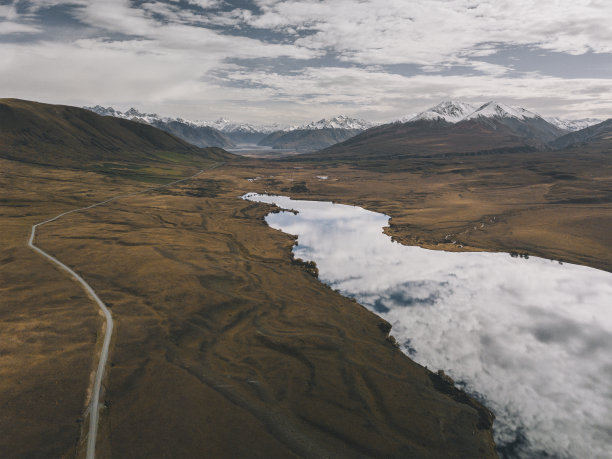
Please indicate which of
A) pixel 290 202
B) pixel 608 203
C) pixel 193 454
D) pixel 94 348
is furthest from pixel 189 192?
pixel 608 203

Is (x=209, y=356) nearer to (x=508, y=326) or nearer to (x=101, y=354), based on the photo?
(x=101, y=354)

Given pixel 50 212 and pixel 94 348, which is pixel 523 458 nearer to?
pixel 94 348

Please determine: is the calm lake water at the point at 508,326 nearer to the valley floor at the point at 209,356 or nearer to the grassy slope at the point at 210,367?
the valley floor at the point at 209,356

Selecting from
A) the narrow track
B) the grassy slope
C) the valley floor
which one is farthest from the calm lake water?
the narrow track

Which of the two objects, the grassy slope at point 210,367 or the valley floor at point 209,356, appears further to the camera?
the valley floor at point 209,356

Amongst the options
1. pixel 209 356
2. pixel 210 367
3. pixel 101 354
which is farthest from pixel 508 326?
pixel 101 354

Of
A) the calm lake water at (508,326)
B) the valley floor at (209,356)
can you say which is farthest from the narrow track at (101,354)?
the calm lake water at (508,326)

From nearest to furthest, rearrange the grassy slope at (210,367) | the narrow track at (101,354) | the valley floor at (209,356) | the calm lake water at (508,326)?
the narrow track at (101,354)
the grassy slope at (210,367)
the valley floor at (209,356)
the calm lake water at (508,326)

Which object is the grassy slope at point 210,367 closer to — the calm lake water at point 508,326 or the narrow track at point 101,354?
the narrow track at point 101,354

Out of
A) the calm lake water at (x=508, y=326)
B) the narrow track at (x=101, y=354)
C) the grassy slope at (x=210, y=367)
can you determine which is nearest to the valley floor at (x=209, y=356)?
the grassy slope at (x=210, y=367)

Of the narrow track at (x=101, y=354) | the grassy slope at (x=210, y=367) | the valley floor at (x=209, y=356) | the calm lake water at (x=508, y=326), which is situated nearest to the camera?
the narrow track at (x=101, y=354)
